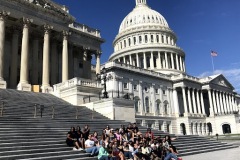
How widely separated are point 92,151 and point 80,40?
111 ft

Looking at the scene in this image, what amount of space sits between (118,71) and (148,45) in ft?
123

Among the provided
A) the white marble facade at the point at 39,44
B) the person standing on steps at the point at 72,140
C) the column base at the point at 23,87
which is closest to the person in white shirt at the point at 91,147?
the person standing on steps at the point at 72,140

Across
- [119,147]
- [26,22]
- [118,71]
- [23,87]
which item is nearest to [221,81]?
[118,71]

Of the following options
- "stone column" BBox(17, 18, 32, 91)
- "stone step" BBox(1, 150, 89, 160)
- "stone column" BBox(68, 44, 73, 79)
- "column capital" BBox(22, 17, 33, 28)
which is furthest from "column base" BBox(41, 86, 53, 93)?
"stone step" BBox(1, 150, 89, 160)

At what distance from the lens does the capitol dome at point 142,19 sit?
107 metres

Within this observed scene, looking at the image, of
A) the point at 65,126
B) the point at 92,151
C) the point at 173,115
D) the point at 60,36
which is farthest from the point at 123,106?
the point at 173,115

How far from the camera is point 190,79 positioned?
7762 cm

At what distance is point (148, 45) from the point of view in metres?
95.1

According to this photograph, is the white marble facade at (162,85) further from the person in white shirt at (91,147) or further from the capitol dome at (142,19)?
the person in white shirt at (91,147)

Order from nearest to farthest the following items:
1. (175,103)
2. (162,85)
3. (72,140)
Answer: (72,140) < (162,85) < (175,103)

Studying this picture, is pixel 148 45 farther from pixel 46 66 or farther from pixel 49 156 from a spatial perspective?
pixel 49 156

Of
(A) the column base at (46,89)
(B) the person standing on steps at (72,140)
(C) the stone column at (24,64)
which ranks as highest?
(C) the stone column at (24,64)

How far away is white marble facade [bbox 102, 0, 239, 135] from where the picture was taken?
63844mm

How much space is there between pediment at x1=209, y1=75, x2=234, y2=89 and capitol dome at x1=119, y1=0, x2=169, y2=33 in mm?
32982
